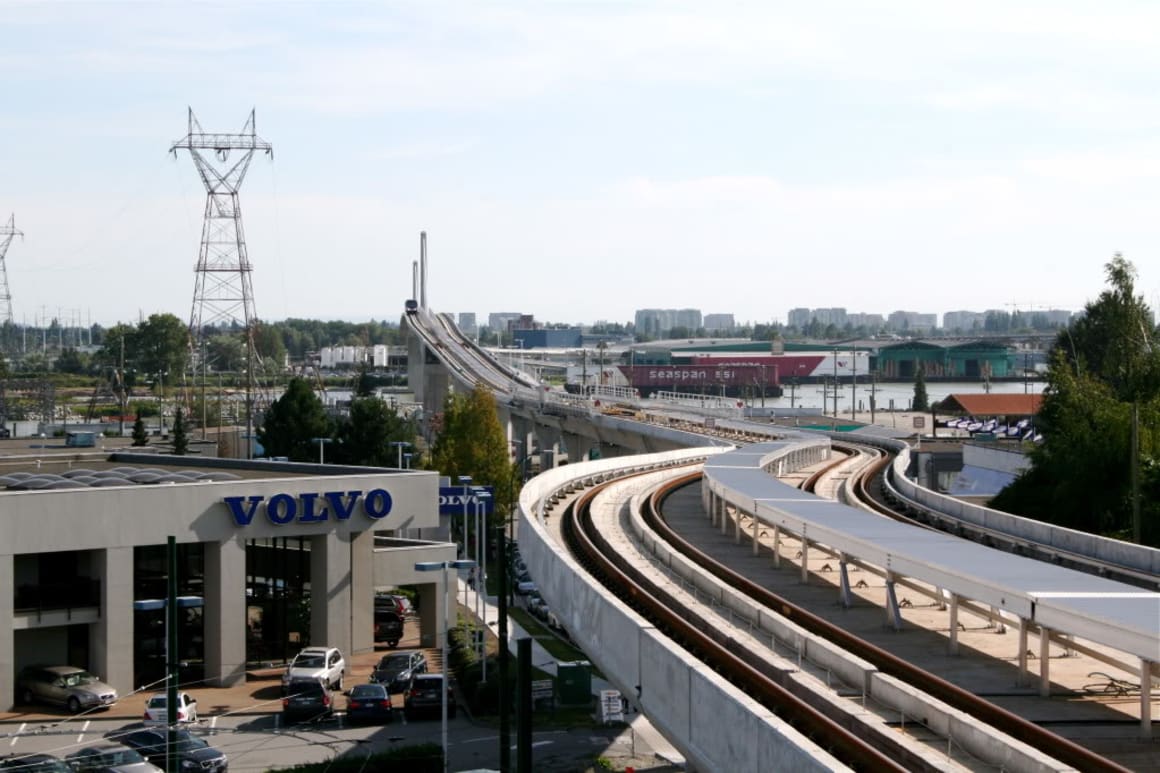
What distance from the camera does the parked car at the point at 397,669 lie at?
2538 cm

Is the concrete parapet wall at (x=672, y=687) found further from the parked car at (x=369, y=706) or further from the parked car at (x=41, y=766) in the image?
the parked car at (x=41, y=766)

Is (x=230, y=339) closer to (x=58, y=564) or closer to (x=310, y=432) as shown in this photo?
(x=310, y=432)

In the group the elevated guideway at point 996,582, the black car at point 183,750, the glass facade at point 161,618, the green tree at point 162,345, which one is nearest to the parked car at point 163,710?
the black car at point 183,750

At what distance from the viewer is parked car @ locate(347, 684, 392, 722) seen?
2317 cm

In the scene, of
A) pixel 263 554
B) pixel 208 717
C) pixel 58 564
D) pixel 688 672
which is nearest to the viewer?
pixel 688 672

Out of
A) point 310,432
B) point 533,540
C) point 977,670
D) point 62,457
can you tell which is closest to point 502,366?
point 310,432

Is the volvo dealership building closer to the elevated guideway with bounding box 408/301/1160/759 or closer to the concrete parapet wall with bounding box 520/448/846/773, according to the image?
the elevated guideway with bounding box 408/301/1160/759

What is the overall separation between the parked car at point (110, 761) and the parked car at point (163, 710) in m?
2.00

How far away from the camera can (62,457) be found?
41.1 meters

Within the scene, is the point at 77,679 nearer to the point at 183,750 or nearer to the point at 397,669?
the point at 397,669

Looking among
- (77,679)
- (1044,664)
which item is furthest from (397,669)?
(1044,664)

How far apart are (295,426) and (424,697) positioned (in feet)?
107

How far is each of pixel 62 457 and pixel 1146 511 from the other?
28777 mm

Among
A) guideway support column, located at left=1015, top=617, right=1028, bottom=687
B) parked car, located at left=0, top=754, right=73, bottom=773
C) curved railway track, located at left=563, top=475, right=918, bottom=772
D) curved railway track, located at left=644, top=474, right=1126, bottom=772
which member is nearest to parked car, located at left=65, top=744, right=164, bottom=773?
parked car, located at left=0, top=754, right=73, bottom=773
